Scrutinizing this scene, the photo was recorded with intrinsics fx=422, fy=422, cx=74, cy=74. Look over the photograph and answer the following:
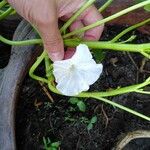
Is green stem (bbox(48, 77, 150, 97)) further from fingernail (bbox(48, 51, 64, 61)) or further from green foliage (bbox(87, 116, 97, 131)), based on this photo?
green foliage (bbox(87, 116, 97, 131))

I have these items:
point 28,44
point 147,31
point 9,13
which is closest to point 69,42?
point 28,44

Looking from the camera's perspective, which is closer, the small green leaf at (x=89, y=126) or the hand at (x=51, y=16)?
the hand at (x=51, y=16)

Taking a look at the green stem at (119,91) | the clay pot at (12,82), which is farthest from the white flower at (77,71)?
the clay pot at (12,82)

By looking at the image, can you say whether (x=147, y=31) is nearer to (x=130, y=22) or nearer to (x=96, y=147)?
(x=130, y=22)

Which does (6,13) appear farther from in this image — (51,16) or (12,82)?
(51,16)

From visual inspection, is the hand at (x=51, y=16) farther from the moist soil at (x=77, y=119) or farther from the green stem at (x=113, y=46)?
the moist soil at (x=77, y=119)

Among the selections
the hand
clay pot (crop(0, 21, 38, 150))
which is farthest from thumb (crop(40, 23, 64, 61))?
clay pot (crop(0, 21, 38, 150))
